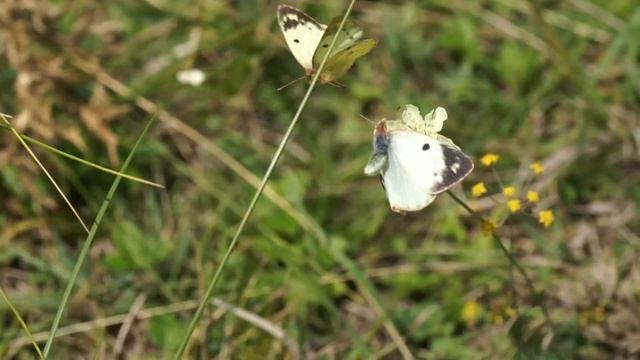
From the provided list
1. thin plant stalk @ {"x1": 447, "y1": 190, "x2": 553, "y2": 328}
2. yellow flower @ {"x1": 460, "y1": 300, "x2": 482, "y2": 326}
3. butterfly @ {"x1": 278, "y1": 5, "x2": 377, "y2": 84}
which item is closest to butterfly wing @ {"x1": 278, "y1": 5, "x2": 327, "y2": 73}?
butterfly @ {"x1": 278, "y1": 5, "x2": 377, "y2": 84}

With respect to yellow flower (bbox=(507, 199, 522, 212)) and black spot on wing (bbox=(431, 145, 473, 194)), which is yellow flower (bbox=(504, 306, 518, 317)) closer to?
yellow flower (bbox=(507, 199, 522, 212))

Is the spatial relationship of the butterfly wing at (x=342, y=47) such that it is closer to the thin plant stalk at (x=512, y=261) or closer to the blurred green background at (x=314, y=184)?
the thin plant stalk at (x=512, y=261)

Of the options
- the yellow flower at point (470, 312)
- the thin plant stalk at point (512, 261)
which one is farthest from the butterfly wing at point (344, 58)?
the yellow flower at point (470, 312)

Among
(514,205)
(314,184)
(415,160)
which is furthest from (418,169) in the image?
(314,184)

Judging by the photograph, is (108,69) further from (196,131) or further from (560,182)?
(560,182)

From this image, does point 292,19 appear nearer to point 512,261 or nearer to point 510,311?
point 512,261

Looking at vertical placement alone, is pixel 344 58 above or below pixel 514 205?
above

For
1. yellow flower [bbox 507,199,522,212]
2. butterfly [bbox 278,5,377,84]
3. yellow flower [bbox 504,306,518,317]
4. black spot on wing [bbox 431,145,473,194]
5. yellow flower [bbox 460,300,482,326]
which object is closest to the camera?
black spot on wing [bbox 431,145,473,194]
